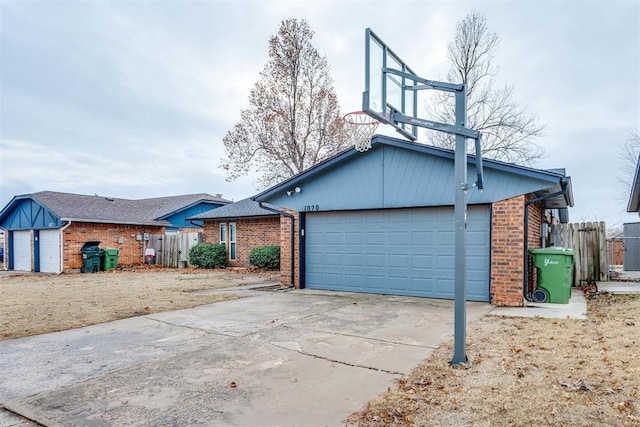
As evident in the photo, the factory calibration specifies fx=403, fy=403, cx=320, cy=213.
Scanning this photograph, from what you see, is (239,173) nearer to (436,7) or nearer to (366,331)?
(436,7)

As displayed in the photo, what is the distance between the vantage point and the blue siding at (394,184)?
28.5 feet

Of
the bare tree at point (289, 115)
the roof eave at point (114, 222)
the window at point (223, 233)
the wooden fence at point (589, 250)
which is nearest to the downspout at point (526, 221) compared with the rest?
the wooden fence at point (589, 250)

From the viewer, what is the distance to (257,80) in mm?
24359

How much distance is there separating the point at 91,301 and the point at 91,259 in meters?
10.6

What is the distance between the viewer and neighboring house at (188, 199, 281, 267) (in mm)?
18500

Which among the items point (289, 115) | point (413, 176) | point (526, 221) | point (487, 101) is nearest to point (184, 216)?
point (289, 115)

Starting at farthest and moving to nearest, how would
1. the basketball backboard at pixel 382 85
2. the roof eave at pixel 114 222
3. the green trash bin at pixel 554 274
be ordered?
the roof eave at pixel 114 222 → the green trash bin at pixel 554 274 → the basketball backboard at pixel 382 85

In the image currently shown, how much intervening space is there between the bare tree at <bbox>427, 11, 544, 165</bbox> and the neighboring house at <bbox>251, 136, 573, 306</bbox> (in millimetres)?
9525

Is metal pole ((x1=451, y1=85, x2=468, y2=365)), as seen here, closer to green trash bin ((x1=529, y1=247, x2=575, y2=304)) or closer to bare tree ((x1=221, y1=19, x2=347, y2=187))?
green trash bin ((x1=529, y1=247, x2=575, y2=304))

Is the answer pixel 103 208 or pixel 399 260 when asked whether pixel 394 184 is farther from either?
pixel 103 208

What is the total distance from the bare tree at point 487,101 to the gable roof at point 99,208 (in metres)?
17.5

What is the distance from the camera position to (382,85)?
243 inches

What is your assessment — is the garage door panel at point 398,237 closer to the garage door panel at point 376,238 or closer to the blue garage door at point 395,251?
the blue garage door at point 395,251

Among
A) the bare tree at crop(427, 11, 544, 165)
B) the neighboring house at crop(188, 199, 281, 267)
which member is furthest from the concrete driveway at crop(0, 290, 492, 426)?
the bare tree at crop(427, 11, 544, 165)
